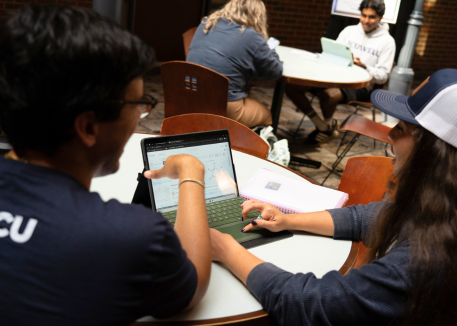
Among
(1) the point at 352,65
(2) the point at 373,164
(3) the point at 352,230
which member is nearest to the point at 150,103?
(3) the point at 352,230

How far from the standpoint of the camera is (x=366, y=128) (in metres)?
3.02

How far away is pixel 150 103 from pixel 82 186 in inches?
7.6

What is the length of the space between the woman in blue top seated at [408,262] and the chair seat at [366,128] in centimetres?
201

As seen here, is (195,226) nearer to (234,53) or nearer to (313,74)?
(234,53)

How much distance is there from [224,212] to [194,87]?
1.53 metres

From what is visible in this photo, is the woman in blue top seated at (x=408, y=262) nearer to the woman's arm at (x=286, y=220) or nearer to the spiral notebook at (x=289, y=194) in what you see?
the woman's arm at (x=286, y=220)

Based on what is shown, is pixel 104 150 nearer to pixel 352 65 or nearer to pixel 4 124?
pixel 4 124

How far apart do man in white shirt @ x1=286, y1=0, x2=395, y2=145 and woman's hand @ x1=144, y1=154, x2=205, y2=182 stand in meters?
3.34

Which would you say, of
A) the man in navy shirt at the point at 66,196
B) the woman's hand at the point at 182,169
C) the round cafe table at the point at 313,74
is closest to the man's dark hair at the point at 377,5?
the round cafe table at the point at 313,74

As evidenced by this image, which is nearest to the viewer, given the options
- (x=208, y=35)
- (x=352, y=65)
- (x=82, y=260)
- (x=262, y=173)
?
(x=82, y=260)

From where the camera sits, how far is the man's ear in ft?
2.07

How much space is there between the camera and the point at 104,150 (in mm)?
704

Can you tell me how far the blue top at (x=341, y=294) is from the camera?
0.80 metres

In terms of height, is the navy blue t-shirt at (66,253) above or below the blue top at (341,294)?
above
